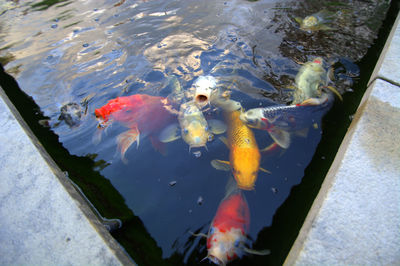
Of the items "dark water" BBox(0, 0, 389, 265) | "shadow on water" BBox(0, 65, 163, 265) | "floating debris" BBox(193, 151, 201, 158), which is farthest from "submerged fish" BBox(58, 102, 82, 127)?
"floating debris" BBox(193, 151, 201, 158)

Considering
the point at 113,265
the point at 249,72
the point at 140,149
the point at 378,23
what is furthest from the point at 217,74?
the point at 378,23

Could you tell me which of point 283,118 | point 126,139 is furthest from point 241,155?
point 126,139

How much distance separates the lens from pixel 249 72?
422 cm

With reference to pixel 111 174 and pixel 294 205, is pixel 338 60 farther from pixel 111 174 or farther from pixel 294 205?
pixel 111 174

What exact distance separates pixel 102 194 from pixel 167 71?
97.7 inches

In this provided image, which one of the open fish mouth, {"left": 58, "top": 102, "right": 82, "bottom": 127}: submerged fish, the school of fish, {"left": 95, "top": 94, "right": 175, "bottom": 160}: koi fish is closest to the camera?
the open fish mouth

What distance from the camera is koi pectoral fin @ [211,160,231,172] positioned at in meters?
2.80

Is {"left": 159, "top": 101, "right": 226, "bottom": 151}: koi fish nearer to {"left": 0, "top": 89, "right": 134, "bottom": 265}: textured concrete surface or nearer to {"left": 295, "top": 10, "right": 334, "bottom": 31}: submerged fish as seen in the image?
{"left": 0, "top": 89, "right": 134, "bottom": 265}: textured concrete surface

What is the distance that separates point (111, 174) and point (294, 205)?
81.8 inches

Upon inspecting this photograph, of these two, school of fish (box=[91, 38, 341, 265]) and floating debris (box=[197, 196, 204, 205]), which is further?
floating debris (box=[197, 196, 204, 205])

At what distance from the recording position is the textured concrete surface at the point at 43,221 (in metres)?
1.86

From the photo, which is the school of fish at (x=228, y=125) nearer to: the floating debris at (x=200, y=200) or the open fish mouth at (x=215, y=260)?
the open fish mouth at (x=215, y=260)

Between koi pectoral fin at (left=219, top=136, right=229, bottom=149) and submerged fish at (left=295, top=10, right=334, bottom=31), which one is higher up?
submerged fish at (left=295, top=10, right=334, bottom=31)

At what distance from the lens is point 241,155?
2766 mm
